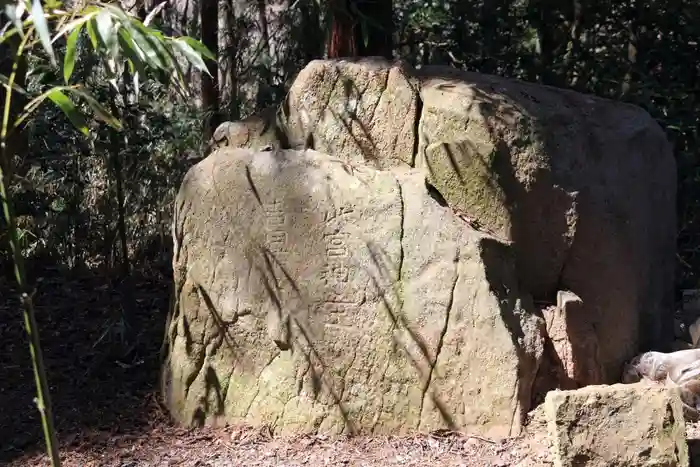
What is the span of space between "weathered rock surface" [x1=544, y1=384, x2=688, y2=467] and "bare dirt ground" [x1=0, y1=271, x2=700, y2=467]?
25 cm

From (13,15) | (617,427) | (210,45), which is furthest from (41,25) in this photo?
(210,45)

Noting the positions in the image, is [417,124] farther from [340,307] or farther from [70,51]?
[70,51]

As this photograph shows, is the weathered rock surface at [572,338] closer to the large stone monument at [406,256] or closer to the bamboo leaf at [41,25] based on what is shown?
the large stone monument at [406,256]

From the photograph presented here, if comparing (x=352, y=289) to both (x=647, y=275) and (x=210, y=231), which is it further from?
(x=647, y=275)

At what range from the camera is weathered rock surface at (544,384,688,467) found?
138 inches

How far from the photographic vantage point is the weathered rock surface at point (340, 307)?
156 inches

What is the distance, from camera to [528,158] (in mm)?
4102

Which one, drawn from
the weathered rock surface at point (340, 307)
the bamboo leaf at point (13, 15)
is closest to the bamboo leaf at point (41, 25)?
the bamboo leaf at point (13, 15)

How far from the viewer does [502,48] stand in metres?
6.34

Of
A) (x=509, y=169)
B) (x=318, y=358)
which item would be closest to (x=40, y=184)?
(x=318, y=358)

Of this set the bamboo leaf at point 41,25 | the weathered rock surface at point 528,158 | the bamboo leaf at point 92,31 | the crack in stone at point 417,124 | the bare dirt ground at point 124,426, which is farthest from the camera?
the crack in stone at point 417,124

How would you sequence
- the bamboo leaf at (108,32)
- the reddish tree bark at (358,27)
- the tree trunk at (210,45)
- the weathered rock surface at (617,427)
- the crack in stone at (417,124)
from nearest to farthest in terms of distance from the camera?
1. the bamboo leaf at (108,32)
2. the weathered rock surface at (617,427)
3. the crack in stone at (417,124)
4. the reddish tree bark at (358,27)
5. the tree trunk at (210,45)

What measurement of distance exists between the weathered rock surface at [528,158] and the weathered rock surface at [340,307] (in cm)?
17

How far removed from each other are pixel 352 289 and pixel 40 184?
2.62m
